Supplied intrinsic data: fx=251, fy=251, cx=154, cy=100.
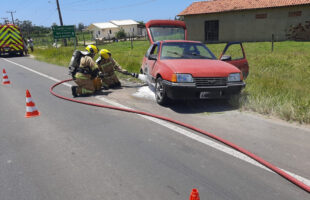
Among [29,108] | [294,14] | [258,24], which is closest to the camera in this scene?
[29,108]

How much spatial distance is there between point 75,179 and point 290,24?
2689cm

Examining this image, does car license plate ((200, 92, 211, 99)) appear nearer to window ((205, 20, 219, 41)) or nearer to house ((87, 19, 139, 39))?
window ((205, 20, 219, 41))

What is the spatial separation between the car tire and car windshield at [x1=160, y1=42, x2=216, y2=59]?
0.79 metres

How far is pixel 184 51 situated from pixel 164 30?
4.66 metres

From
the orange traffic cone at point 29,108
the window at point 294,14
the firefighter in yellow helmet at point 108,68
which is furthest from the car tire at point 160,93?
the window at point 294,14

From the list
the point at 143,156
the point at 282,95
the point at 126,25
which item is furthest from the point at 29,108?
the point at 126,25

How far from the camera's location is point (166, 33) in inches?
434

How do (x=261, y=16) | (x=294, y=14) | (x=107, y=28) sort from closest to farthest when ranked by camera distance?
(x=294, y=14), (x=261, y=16), (x=107, y=28)

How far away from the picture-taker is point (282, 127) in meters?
4.38

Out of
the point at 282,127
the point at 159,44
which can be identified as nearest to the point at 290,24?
the point at 159,44

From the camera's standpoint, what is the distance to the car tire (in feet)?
19.0

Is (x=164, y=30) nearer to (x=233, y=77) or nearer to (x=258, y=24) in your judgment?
(x=233, y=77)

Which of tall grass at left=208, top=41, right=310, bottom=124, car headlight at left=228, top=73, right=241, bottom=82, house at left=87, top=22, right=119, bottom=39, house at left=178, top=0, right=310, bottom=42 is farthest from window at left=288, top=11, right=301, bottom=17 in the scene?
house at left=87, top=22, right=119, bottom=39

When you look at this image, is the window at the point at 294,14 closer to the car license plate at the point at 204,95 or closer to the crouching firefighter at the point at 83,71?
the crouching firefighter at the point at 83,71
